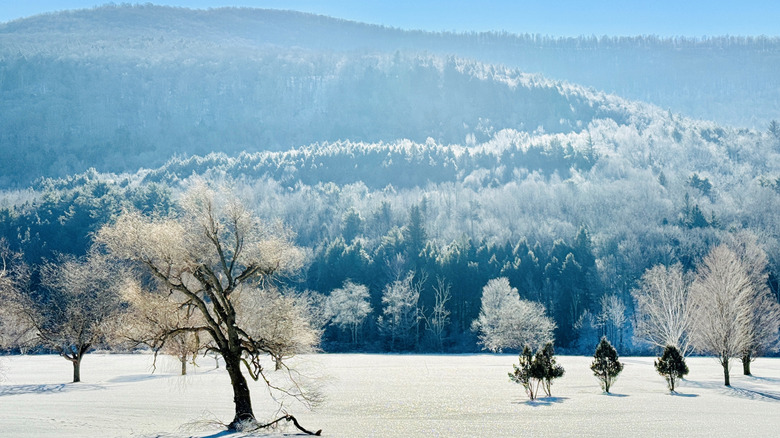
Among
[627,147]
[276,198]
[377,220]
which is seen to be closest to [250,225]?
[377,220]

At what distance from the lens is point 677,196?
442ft

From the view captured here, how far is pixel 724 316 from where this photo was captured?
39344 millimetres

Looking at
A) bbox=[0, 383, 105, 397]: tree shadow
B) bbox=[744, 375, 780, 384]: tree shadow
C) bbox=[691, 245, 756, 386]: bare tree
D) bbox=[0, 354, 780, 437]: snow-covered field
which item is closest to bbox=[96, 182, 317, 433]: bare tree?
bbox=[0, 354, 780, 437]: snow-covered field

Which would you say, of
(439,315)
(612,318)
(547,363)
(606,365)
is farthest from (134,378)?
(612,318)

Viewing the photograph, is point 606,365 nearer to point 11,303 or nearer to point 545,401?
point 545,401

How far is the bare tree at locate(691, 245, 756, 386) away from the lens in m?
38.9

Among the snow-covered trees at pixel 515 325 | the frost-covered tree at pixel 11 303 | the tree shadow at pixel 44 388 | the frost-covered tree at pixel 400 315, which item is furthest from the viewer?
the frost-covered tree at pixel 400 315

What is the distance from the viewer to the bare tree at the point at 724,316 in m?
A: 38.9

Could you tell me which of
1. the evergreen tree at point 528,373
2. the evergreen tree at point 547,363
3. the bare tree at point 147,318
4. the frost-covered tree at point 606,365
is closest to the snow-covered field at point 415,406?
the evergreen tree at point 528,373

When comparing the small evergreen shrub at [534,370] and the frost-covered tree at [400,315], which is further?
the frost-covered tree at [400,315]

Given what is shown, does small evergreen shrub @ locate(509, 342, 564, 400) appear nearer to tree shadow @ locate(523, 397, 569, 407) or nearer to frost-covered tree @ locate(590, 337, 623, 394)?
tree shadow @ locate(523, 397, 569, 407)

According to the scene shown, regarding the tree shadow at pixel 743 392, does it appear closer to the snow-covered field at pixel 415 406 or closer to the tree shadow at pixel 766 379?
the snow-covered field at pixel 415 406

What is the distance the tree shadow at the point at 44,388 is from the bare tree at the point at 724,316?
1452 inches

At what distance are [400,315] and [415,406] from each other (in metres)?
62.7
